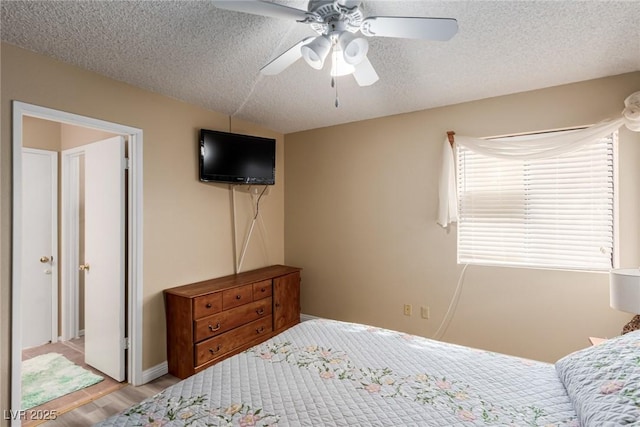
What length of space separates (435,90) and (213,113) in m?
2.11

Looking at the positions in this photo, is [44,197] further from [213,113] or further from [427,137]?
[427,137]

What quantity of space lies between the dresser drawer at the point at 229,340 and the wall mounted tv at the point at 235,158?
1.43 m

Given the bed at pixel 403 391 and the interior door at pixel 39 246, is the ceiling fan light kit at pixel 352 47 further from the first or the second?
the interior door at pixel 39 246

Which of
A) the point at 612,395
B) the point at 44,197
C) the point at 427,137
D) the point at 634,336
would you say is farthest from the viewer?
the point at 44,197

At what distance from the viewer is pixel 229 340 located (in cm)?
286

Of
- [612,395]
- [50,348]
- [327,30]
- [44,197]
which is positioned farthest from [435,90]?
[50,348]

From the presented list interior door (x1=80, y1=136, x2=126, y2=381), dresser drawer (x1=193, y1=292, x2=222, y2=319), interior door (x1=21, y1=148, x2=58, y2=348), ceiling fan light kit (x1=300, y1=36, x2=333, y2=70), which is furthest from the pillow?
interior door (x1=21, y1=148, x2=58, y2=348)

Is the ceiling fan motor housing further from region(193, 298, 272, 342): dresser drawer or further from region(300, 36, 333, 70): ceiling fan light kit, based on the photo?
region(193, 298, 272, 342): dresser drawer

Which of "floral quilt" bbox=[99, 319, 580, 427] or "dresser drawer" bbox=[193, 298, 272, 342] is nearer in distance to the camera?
"floral quilt" bbox=[99, 319, 580, 427]

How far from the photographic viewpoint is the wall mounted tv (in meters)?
2.99

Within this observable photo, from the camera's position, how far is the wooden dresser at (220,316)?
2.60 metres

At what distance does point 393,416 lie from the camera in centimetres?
121

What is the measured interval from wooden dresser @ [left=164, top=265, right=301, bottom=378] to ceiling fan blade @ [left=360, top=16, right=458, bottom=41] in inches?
89.2

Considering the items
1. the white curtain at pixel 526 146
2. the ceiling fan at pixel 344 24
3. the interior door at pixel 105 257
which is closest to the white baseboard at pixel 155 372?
the interior door at pixel 105 257
